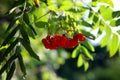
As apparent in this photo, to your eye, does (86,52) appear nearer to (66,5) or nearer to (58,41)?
(66,5)

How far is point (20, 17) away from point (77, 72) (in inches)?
1014

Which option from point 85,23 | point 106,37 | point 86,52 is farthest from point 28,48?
point 86,52

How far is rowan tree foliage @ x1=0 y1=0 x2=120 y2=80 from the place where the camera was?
2.08 metres

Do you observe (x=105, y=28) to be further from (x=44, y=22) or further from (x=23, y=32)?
(x=23, y=32)

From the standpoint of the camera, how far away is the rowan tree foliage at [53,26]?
2.08 meters

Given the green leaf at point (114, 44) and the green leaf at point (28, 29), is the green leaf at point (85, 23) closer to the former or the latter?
the green leaf at point (114, 44)

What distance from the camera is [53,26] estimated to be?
2.35 metres

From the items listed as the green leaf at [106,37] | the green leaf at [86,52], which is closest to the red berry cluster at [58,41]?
the green leaf at [106,37]

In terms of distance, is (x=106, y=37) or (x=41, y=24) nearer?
(x=41, y=24)

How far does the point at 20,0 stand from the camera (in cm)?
217

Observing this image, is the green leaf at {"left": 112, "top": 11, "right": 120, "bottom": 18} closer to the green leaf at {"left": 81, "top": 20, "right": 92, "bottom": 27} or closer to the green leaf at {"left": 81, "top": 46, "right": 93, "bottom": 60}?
the green leaf at {"left": 81, "top": 20, "right": 92, "bottom": 27}

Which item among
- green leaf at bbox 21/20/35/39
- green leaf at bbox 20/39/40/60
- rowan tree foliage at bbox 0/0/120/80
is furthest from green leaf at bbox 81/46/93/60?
green leaf at bbox 20/39/40/60

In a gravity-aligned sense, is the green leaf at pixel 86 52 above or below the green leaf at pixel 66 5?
below

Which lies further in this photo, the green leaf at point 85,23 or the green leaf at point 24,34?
the green leaf at point 85,23
